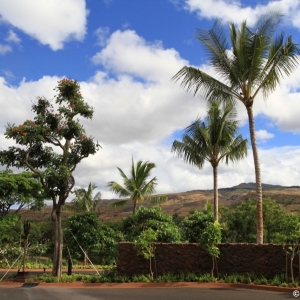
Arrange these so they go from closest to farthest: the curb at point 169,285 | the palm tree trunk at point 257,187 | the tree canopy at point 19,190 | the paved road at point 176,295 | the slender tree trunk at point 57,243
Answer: the paved road at point 176,295, the curb at point 169,285, the palm tree trunk at point 257,187, the slender tree trunk at point 57,243, the tree canopy at point 19,190

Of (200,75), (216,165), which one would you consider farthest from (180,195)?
(200,75)

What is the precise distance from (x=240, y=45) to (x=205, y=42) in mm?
1517

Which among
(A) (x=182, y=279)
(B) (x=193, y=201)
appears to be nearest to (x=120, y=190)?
(A) (x=182, y=279)

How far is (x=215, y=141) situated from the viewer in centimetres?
2017

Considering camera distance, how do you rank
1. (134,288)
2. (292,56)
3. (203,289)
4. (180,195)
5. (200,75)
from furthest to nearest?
(180,195), (200,75), (292,56), (134,288), (203,289)

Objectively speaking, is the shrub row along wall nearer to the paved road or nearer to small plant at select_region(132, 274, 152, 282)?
small plant at select_region(132, 274, 152, 282)

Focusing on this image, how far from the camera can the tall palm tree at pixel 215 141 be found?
20.1 metres

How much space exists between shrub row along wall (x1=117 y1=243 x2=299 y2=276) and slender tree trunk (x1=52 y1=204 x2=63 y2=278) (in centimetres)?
349

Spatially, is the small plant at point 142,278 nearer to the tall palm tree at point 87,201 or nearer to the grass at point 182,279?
the grass at point 182,279

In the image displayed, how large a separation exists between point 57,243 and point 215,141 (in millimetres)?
9308

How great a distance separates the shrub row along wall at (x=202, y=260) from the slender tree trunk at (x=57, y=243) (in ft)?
11.4

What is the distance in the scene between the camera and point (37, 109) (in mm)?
17672

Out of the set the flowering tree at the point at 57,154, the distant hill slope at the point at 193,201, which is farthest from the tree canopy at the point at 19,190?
the distant hill slope at the point at 193,201

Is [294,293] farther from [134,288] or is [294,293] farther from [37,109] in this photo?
[37,109]
